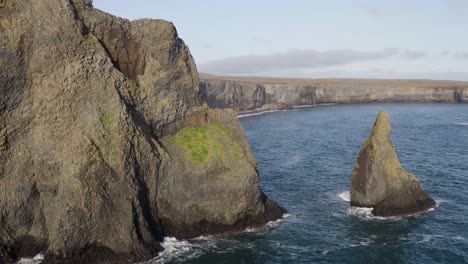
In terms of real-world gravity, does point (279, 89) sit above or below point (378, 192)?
above

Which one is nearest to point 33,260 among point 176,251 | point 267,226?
point 176,251

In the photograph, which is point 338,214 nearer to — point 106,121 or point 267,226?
point 267,226

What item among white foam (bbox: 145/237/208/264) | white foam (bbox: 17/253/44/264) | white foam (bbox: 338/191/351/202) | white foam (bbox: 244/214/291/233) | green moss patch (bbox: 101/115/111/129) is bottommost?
white foam (bbox: 145/237/208/264)

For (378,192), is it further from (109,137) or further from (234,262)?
(109,137)

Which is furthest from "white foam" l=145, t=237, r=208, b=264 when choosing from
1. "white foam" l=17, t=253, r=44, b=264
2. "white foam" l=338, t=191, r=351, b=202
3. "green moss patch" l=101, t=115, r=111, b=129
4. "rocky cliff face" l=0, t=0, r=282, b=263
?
"white foam" l=338, t=191, r=351, b=202

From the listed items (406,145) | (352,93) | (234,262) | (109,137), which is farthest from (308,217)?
(352,93)

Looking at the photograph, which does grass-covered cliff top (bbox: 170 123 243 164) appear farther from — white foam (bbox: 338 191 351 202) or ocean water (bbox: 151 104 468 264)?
white foam (bbox: 338 191 351 202)
